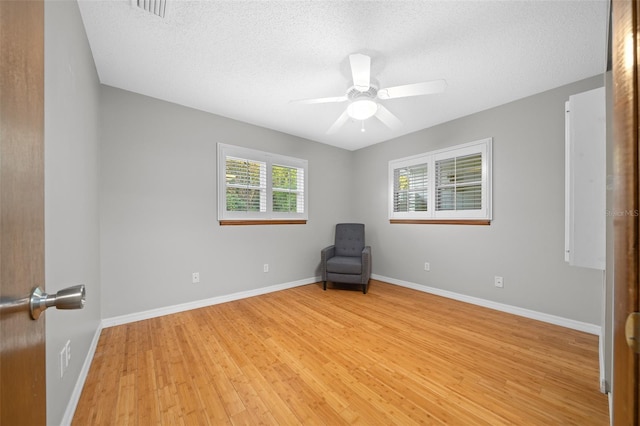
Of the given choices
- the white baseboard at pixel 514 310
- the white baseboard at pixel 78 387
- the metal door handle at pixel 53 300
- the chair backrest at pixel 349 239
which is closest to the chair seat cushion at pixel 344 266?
the chair backrest at pixel 349 239

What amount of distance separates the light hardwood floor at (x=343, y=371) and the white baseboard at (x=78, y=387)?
0.04 meters

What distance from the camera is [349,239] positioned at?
13.8 ft

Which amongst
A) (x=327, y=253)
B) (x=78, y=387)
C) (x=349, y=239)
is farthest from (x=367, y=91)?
(x=78, y=387)

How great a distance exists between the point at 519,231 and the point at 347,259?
2.19 meters

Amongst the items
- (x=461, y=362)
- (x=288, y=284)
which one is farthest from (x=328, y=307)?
(x=461, y=362)

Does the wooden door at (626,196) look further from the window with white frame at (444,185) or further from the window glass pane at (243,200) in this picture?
the window glass pane at (243,200)

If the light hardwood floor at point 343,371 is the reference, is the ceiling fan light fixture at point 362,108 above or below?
above

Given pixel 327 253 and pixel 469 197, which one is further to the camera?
pixel 327 253

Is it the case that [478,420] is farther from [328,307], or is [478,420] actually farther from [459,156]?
[459,156]

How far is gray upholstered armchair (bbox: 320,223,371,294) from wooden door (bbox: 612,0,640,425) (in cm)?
317

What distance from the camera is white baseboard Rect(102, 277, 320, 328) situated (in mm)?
2508

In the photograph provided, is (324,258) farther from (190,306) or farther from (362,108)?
(362,108)

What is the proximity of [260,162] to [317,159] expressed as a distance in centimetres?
110

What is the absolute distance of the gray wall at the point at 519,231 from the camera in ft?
8.28
